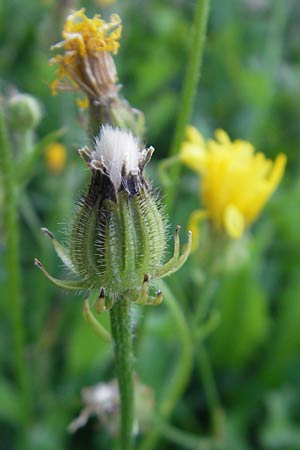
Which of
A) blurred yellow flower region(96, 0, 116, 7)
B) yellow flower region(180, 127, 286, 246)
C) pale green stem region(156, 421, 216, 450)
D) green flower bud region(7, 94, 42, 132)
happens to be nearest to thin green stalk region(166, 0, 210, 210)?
yellow flower region(180, 127, 286, 246)

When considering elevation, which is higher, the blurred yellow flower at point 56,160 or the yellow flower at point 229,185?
the blurred yellow flower at point 56,160

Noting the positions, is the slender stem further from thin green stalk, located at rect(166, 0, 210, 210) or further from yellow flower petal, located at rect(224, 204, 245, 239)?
thin green stalk, located at rect(166, 0, 210, 210)

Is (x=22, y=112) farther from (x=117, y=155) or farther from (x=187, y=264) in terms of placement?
(x=187, y=264)

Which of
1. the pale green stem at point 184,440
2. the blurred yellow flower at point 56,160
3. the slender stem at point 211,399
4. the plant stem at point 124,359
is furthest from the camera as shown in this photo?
the blurred yellow flower at point 56,160

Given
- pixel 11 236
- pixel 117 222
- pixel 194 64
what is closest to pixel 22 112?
pixel 11 236

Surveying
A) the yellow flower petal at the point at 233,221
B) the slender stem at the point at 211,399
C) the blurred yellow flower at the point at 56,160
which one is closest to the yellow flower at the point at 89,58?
the yellow flower petal at the point at 233,221

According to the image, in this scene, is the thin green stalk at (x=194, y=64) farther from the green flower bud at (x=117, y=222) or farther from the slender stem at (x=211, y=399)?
the slender stem at (x=211, y=399)

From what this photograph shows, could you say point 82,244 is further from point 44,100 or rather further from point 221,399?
point 44,100

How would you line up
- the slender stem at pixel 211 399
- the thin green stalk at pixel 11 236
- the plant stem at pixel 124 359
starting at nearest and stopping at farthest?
the plant stem at pixel 124 359 → the thin green stalk at pixel 11 236 → the slender stem at pixel 211 399
